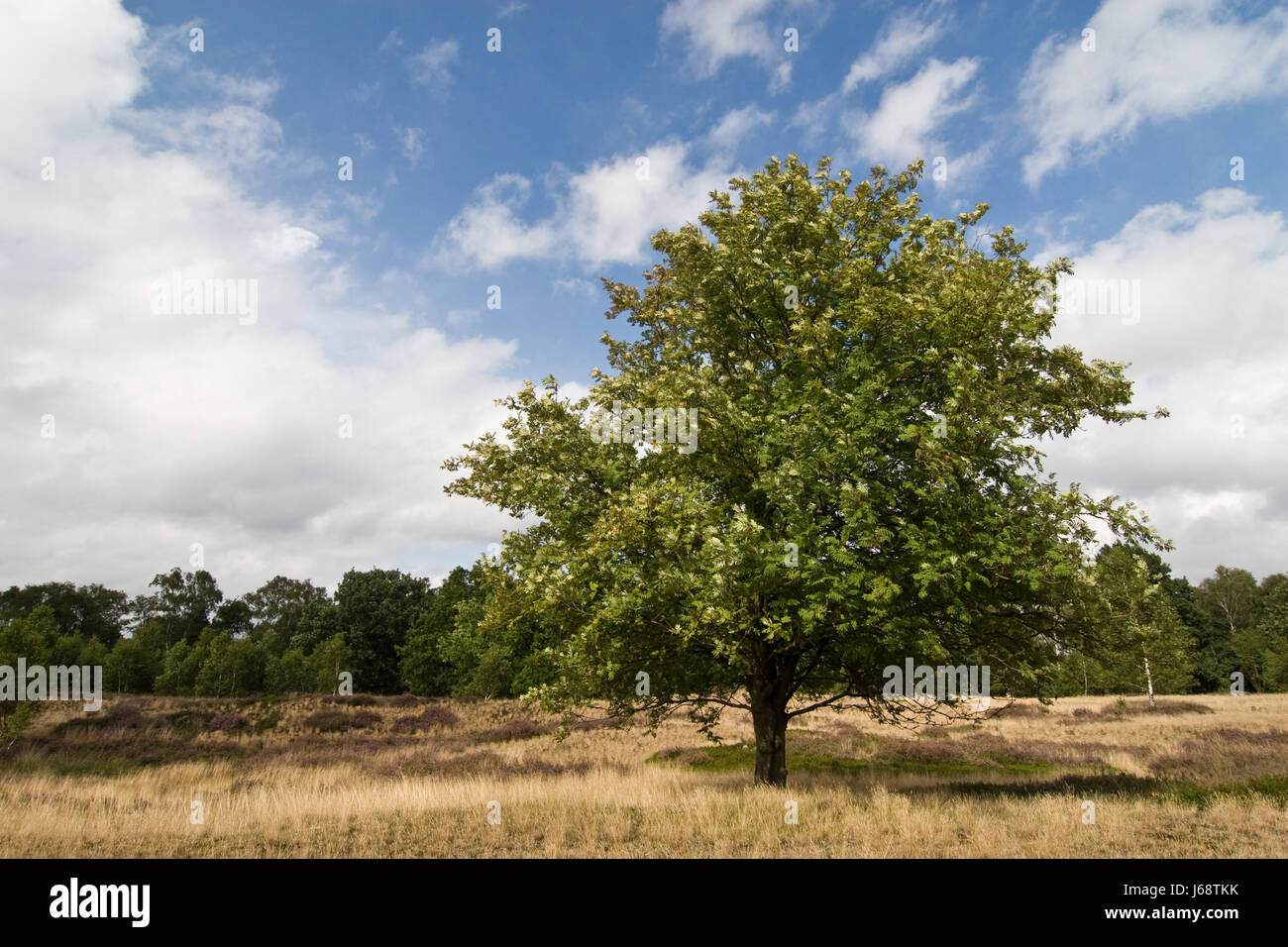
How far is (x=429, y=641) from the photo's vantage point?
75562mm

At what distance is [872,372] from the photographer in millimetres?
13359

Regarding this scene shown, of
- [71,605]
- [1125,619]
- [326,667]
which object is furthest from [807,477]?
[71,605]

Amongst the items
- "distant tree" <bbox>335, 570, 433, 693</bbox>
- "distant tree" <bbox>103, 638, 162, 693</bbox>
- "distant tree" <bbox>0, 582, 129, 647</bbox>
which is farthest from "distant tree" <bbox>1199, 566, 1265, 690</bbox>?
"distant tree" <bbox>0, 582, 129, 647</bbox>

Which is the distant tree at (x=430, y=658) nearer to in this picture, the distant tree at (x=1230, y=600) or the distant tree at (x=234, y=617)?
the distant tree at (x=234, y=617)

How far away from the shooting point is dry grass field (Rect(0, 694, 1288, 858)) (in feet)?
34.1

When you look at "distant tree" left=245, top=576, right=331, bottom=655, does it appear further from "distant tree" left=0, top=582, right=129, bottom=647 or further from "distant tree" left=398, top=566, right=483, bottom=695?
"distant tree" left=398, top=566, right=483, bottom=695

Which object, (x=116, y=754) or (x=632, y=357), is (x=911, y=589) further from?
(x=116, y=754)

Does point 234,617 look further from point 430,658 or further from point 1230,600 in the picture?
point 1230,600

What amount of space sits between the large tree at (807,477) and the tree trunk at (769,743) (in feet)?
0.16

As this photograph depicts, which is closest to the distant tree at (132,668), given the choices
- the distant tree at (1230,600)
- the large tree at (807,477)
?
the large tree at (807,477)

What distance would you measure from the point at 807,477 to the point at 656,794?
791 cm

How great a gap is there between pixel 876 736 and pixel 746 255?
28.2 metres
